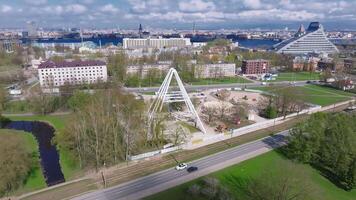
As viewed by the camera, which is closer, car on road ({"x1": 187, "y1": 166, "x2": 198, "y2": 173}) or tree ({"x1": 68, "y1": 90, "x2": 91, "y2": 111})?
car on road ({"x1": 187, "y1": 166, "x2": 198, "y2": 173})

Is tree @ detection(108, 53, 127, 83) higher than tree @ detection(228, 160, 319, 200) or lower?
higher

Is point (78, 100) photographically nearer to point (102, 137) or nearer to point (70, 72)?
point (102, 137)

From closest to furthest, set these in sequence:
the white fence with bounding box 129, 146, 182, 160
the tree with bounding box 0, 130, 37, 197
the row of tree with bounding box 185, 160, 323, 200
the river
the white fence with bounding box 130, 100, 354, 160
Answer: the row of tree with bounding box 185, 160, 323, 200 < the tree with bounding box 0, 130, 37, 197 < the river < the white fence with bounding box 129, 146, 182, 160 < the white fence with bounding box 130, 100, 354, 160

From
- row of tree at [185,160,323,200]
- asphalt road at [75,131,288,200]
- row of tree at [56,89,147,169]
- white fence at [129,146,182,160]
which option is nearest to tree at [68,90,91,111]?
row of tree at [56,89,147,169]

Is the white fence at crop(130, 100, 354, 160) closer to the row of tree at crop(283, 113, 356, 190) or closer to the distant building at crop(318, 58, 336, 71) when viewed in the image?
the row of tree at crop(283, 113, 356, 190)

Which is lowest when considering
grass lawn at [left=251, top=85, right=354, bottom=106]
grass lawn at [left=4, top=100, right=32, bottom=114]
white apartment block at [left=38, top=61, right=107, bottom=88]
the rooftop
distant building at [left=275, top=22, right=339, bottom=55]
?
grass lawn at [left=4, top=100, right=32, bottom=114]

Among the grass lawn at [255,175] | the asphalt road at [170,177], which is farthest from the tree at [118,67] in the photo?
the grass lawn at [255,175]
